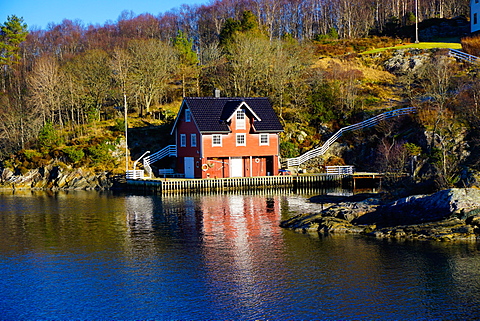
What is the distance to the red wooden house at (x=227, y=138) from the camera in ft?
190

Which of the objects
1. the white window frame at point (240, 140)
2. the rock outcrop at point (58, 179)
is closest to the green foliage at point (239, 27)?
the white window frame at point (240, 140)

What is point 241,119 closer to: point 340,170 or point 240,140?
point 240,140

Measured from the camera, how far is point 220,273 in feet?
83.8

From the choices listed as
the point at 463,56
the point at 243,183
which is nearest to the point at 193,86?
the point at 243,183

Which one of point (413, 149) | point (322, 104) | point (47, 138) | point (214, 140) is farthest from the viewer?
point (322, 104)

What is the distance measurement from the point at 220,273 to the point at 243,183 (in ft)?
105

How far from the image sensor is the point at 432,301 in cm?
2159

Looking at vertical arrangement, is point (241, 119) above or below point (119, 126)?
below

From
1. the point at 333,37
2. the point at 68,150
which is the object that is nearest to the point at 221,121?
the point at 68,150

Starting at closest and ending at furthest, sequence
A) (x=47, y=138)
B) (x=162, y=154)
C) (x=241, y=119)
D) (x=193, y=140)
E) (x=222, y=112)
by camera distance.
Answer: (x=241, y=119) → (x=193, y=140) → (x=222, y=112) → (x=162, y=154) → (x=47, y=138)

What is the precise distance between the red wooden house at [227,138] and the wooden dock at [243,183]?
1971 millimetres

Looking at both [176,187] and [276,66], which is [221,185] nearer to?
[176,187]

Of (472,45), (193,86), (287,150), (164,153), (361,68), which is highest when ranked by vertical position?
(472,45)

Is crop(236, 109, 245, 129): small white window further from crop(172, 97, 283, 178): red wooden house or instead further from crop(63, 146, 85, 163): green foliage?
crop(63, 146, 85, 163): green foliage
